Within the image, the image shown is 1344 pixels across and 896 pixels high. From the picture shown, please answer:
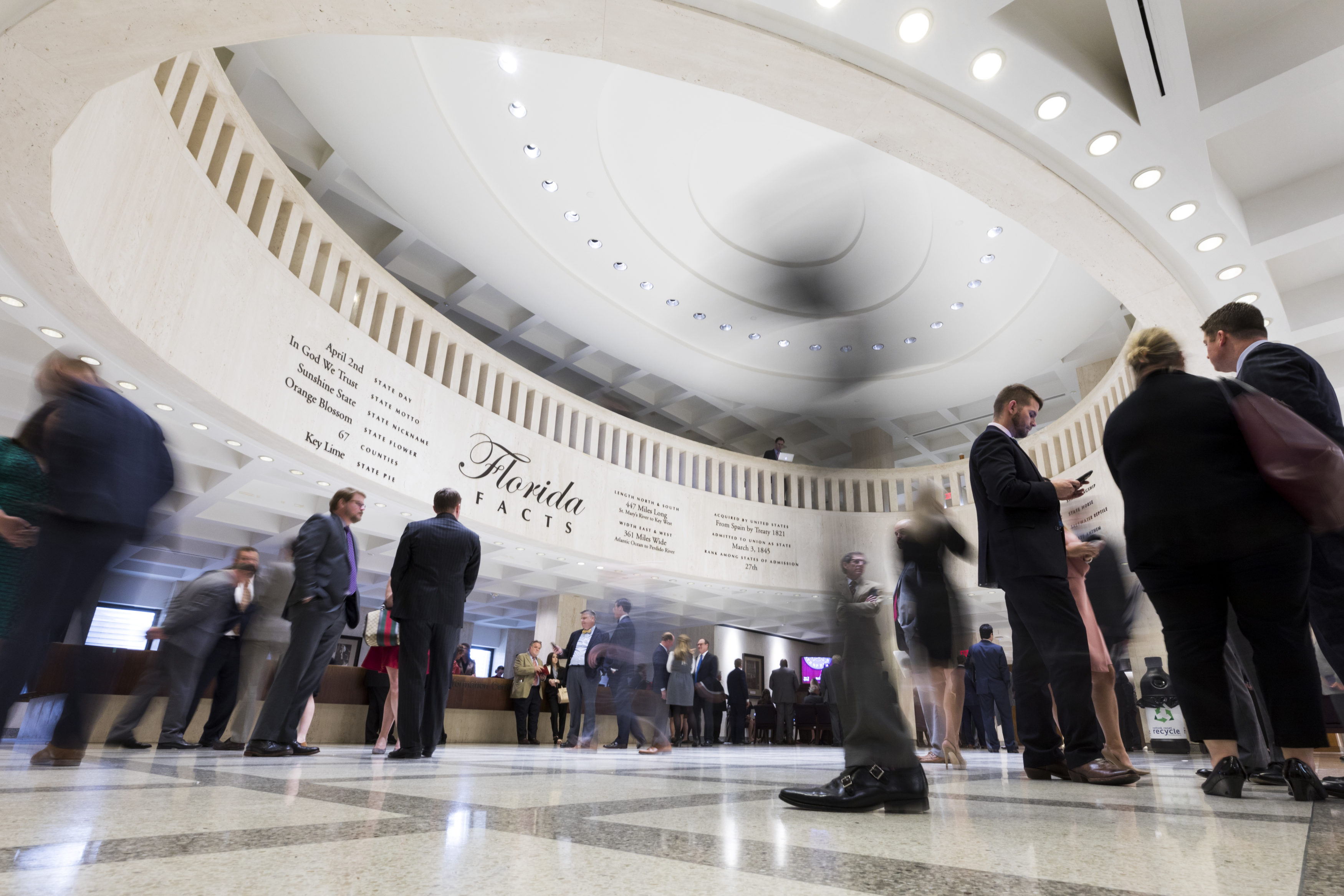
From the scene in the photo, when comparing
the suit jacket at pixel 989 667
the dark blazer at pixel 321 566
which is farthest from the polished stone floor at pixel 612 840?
the suit jacket at pixel 989 667

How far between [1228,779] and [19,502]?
151 inches

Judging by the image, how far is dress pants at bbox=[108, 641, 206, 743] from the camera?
12.0 feet

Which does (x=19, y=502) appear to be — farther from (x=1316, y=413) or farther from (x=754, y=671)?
(x=754, y=671)

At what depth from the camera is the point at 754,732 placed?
14.1 m

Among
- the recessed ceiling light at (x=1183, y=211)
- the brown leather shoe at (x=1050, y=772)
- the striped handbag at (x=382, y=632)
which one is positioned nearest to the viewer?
the brown leather shoe at (x=1050, y=772)

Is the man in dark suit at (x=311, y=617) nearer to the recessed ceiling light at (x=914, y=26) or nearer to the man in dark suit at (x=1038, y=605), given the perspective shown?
the man in dark suit at (x=1038, y=605)

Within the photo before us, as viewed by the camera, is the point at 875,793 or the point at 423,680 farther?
the point at 423,680

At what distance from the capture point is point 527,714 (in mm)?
9148

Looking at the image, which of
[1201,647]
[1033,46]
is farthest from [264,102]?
[1201,647]

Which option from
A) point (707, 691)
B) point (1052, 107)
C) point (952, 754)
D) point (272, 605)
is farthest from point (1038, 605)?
point (707, 691)

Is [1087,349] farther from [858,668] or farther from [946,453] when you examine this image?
[858,668]

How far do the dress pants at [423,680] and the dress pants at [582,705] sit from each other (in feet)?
11.5

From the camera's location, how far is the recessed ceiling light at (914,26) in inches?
136

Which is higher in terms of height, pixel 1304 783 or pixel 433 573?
pixel 433 573
